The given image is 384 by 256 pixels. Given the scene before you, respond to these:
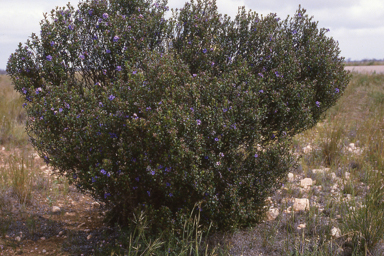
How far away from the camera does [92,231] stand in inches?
174

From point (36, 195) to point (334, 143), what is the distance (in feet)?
17.0

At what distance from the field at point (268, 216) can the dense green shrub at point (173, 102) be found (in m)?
0.32

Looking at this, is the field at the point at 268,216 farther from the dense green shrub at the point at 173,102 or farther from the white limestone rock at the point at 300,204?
the dense green shrub at the point at 173,102

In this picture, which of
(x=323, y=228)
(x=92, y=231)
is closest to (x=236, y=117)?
(x=323, y=228)

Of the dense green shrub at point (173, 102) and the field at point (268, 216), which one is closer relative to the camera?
the dense green shrub at point (173, 102)

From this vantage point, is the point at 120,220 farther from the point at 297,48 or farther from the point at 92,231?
the point at 297,48

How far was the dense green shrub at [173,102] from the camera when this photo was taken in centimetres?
324

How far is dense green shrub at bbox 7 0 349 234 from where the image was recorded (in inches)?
128

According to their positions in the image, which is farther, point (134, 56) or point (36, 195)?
point (36, 195)

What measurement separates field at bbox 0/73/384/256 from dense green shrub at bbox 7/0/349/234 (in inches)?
12.5

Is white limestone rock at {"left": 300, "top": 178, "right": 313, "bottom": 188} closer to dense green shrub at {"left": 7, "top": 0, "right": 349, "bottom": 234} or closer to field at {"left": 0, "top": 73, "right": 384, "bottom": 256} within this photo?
field at {"left": 0, "top": 73, "right": 384, "bottom": 256}

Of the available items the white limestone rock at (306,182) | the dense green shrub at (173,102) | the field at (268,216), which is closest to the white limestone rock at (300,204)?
the field at (268,216)

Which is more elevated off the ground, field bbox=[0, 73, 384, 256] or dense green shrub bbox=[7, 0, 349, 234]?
dense green shrub bbox=[7, 0, 349, 234]

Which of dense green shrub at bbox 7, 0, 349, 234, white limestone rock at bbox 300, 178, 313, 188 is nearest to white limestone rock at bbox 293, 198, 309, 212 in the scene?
white limestone rock at bbox 300, 178, 313, 188
